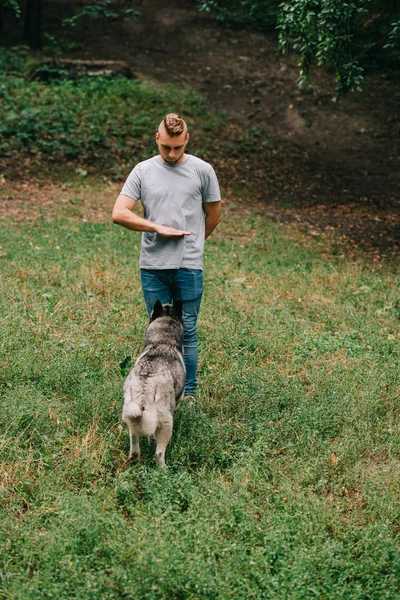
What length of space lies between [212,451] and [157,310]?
124cm

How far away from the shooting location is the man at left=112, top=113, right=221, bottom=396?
4.64 metres

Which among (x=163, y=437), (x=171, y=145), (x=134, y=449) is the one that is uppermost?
(x=171, y=145)

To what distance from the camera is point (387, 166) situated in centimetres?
1730

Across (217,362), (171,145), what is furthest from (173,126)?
(217,362)

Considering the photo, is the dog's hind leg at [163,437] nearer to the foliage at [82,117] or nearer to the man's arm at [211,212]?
the man's arm at [211,212]

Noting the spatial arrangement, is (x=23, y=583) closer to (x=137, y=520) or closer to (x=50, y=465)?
(x=137, y=520)

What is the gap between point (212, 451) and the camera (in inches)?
186

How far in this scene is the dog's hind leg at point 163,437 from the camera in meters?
4.33

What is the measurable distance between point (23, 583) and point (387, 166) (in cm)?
1633

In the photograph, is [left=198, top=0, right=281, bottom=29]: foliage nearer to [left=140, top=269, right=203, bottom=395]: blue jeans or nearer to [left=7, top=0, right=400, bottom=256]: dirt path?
[left=7, top=0, right=400, bottom=256]: dirt path

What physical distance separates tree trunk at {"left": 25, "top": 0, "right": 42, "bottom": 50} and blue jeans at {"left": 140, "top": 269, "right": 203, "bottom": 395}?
17.7 m

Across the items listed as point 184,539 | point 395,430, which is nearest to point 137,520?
point 184,539

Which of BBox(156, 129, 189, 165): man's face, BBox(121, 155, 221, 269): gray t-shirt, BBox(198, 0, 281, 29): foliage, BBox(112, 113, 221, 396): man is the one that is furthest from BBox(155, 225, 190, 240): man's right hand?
BBox(198, 0, 281, 29): foliage

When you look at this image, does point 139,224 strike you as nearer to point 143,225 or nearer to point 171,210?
point 143,225
